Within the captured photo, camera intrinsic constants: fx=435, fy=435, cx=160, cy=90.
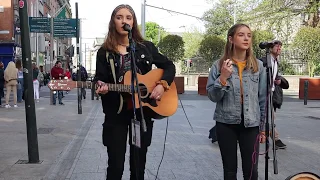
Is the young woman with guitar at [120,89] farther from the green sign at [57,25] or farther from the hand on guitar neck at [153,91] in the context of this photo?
the green sign at [57,25]

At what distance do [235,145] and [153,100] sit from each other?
907 millimetres

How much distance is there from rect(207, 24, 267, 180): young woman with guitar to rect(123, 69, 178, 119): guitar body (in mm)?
382

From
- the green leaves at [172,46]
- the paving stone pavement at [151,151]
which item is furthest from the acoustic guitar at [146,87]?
the green leaves at [172,46]

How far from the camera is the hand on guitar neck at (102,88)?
141 inches

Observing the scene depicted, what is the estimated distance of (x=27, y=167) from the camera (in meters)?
6.39

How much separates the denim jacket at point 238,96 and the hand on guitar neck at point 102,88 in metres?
0.99

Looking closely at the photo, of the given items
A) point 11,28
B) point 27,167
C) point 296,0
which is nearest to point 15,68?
point 27,167

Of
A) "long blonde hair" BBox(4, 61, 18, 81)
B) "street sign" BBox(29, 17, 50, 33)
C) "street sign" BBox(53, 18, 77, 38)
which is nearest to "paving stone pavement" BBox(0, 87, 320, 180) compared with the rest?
"long blonde hair" BBox(4, 61, 18, 81)

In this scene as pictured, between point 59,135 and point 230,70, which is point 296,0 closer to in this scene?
point 59,135

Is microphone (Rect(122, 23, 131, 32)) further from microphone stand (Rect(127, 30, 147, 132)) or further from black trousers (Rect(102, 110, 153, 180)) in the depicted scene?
black trousers (Rect(102, 110, 153, 180))

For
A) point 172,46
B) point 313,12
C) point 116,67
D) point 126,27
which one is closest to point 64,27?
Result: point 172,46

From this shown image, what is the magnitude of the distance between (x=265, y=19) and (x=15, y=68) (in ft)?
63.3

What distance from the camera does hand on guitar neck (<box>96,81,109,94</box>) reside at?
359 cm

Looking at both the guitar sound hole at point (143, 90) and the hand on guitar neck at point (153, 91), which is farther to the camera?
the guitar sound hole at point (143, 90)
